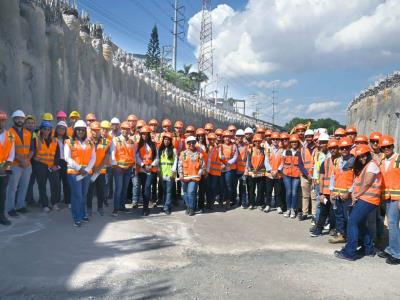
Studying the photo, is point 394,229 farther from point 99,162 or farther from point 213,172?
point 99,162

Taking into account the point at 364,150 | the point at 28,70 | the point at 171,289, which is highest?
the point at 28,70

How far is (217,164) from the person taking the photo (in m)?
9.22

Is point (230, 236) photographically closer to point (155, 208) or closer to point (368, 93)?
point (155, 208)

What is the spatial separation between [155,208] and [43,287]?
181 inches

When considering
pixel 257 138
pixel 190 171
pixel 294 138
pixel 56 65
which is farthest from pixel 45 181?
pixel 294 138

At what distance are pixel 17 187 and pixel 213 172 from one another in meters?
4.22

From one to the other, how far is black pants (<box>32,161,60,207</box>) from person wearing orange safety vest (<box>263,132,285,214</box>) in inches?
182

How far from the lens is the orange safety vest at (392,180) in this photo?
5.64 meters

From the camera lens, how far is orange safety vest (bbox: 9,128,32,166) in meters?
7.00

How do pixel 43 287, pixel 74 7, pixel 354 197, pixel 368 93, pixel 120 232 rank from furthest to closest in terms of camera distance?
pixel 368 93 < pixel 74 7 < pixel 120 232 < pixel 354 197 < pixel 43 287

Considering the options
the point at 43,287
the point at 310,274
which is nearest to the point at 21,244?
the point at 43,287

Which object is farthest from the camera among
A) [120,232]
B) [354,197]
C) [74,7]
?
[74,7]

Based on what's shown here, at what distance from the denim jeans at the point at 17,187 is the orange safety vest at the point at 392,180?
6.21m

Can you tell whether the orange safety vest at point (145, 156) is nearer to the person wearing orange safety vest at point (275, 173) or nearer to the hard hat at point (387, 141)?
the person wearing orange safety vest at point (275, 173)
